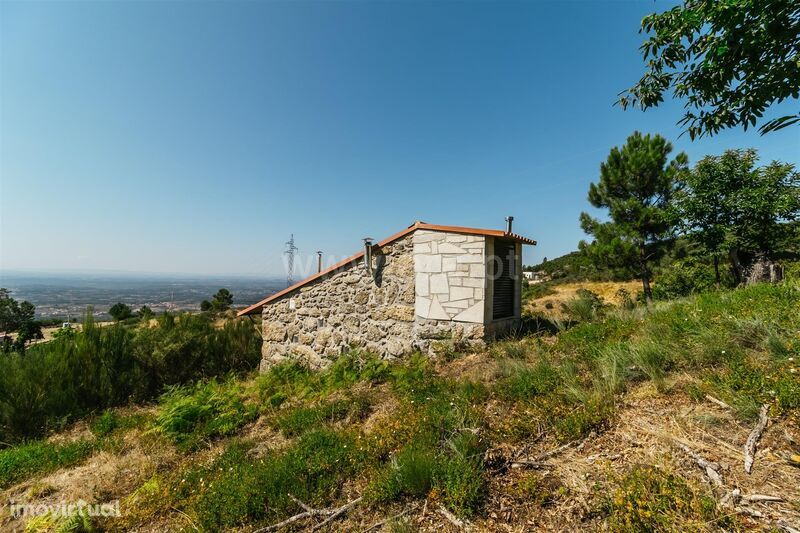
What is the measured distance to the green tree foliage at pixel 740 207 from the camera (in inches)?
277

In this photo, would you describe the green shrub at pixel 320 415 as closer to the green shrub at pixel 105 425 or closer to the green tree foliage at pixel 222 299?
the green shrub at pixel 105 425

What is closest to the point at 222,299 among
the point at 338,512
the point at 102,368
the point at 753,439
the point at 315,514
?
the point at 102,368

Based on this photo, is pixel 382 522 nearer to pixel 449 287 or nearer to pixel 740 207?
pixel 449 287

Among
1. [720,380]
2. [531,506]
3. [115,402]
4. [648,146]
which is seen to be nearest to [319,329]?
[115,402]

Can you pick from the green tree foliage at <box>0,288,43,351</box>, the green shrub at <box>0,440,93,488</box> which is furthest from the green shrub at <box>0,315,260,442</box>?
the green tree foliage at <box>0,288,43,351</box>

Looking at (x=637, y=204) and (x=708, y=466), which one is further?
(x=637, y=204)

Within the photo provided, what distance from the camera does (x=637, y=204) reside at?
38.3 ft

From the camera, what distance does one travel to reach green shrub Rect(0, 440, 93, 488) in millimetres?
4066

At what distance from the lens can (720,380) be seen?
271 centimetres

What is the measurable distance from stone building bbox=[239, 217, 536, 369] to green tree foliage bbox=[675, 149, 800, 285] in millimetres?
5413

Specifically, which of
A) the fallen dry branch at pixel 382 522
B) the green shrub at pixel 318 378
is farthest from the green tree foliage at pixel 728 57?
the green shrub at pixel 318 378
